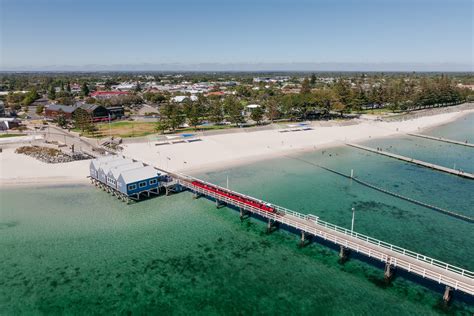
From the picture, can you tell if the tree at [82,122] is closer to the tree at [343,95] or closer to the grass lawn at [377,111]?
the tree at [343,95]

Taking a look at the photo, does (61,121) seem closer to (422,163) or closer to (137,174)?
(137,174)

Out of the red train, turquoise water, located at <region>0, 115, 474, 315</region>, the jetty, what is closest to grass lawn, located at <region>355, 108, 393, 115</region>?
turquoise water, located at <region>0, 115, 474, 315</region>

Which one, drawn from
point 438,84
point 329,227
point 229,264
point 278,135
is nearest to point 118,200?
point 229,264

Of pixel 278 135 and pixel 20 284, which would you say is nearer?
pixel 20 284

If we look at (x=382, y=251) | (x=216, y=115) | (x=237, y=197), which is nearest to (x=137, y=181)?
(x=237, y=197)

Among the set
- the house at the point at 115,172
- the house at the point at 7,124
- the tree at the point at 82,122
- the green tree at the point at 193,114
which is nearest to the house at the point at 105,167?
the house at the point at 115,172

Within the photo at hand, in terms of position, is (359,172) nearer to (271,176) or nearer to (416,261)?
(271,176)
